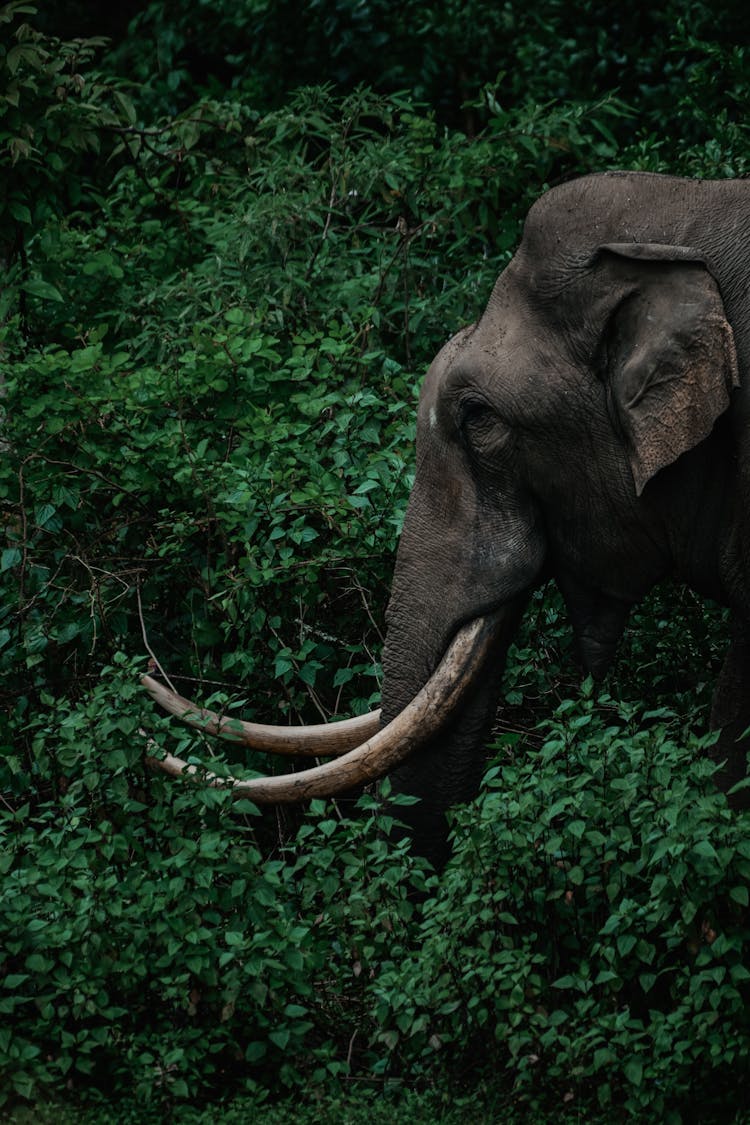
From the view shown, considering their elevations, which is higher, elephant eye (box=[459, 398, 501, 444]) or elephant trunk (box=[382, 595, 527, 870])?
elephant eye (box=[459, 398, 501, 444])

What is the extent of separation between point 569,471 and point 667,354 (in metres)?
0.46

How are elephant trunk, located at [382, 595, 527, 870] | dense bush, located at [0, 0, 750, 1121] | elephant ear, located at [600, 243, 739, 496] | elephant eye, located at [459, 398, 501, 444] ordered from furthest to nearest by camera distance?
1. elephant trunk, located at [382, 595, 527, 870]
2. elephant eye, located at [459, 398, 501, 444]
3. elephant ear, located at [600, 243, 739, 496]
4. dense bush, located at [0, 0, 750, 1121]

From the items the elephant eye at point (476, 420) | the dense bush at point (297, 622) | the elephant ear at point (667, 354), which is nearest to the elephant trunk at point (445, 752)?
the dense bush at point (297, 622)

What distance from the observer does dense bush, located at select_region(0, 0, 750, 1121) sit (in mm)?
4020

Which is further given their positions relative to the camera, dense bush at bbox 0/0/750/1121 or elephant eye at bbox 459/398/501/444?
elephant eye at bbox 459/398/501/444

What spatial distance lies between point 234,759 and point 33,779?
1.94ft

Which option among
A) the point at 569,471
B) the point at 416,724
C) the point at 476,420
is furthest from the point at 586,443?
the point at 416,724

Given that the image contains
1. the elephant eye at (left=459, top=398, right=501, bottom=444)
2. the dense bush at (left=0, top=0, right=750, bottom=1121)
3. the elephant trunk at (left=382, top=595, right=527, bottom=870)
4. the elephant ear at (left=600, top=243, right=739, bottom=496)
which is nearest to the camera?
the dense bush at (left=0, top=0, right=750, bottom=1121)

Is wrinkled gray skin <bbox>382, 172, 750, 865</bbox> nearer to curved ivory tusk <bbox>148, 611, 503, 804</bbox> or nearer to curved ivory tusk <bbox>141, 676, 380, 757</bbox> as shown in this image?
curved ivory tusk <bbox>148, 611, 503, 804</bbox>

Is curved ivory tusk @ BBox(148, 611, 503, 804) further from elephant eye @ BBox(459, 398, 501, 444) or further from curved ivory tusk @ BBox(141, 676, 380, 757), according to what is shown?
elephant eye @ BBox(459, 398, 501, 444)

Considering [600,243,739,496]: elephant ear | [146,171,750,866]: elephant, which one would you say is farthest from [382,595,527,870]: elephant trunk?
[600,243,739,496]: elephant ear

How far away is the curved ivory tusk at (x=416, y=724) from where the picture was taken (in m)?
5.04

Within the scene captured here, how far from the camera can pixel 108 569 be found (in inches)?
243

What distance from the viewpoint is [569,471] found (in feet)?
Answer: 16.1
